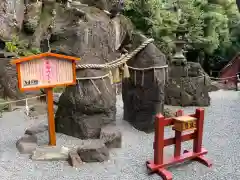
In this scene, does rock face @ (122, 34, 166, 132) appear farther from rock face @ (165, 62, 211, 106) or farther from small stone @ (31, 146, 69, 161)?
rock face @ (165, 62, 211, 106)

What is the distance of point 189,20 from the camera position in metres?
11.4

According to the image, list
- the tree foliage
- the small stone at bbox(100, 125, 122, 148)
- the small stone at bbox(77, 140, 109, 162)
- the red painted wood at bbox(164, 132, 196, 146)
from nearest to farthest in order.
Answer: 1. the red painted wood at bbox(164, 132, 196, 146)
2. the small stone at bbox(77, 140, 109, 162)
3. the small stone at bbox(100, 125, 122, 148)
4. the tree foliage

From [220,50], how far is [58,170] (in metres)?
12.5

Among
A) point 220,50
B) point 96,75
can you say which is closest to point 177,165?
point 96,75

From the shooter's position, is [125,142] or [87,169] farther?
A: [125,142]

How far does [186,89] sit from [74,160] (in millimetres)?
4232

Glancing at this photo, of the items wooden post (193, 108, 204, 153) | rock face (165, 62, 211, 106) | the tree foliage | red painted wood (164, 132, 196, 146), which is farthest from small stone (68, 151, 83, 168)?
the tree foliage

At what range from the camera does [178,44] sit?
24.9 ft

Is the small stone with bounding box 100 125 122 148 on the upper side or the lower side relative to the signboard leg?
lower

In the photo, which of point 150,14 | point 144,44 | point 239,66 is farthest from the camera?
point 150,14

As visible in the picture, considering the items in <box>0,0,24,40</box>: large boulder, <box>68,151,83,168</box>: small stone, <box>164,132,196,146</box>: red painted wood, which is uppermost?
<box>0,0,24,40</box>: large boulder

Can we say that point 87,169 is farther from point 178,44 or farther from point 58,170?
point 178,44

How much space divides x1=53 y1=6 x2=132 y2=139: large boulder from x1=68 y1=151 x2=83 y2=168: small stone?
0.78 meters

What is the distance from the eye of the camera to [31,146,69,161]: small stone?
3.79 m
